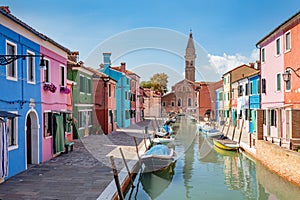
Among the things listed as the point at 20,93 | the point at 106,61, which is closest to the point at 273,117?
the point at 20,93

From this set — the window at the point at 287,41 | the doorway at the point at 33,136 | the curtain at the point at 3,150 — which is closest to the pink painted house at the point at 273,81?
the window at the point at 287,41

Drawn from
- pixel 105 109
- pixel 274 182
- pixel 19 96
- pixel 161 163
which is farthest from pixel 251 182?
pixel 105 109

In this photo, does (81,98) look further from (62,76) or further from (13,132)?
(13,132)

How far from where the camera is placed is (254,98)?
25922mm

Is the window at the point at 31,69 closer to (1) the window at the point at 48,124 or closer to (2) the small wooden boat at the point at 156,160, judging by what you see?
(1) the window at the point at 48,124

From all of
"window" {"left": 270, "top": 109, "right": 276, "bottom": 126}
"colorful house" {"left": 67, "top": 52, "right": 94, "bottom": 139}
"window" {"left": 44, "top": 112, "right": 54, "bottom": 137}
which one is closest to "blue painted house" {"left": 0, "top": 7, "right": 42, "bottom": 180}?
"window" {"left": 44, "top": 112, "right": 54, "bottom": 137}

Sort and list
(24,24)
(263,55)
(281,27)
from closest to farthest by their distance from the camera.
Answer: (24,24) < (281,27) < (263,55)

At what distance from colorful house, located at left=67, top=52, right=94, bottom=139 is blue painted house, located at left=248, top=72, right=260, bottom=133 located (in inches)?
506

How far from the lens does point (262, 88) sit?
22.1 meters

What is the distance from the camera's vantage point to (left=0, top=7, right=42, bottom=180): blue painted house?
991 centimetres

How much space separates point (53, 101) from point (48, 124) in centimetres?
114

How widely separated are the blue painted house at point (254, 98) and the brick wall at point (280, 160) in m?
9.60

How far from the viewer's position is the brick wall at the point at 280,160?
11.4m

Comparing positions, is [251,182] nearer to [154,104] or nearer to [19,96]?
[19,96]
